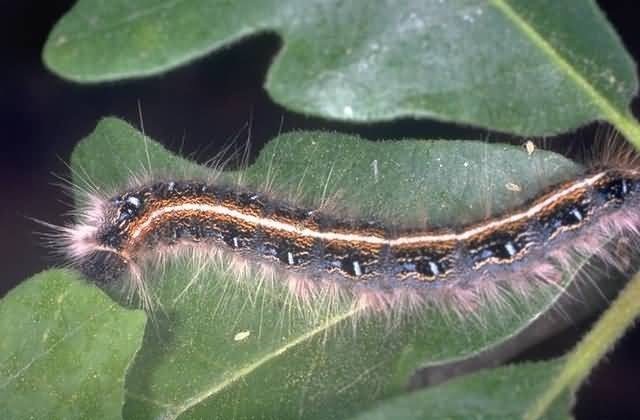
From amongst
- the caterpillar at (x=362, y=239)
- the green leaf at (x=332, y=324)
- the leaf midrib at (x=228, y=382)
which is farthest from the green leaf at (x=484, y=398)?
the leaf midrib at (x=228, y=382)

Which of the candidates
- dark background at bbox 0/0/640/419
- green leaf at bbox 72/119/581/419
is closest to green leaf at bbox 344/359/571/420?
green leaf at bbox 72/119/581/419

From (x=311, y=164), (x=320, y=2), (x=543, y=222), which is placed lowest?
(x=311, y=164)

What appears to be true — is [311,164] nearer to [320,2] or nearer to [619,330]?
[320,2]

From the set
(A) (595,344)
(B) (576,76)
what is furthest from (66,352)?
(B) (576,76)

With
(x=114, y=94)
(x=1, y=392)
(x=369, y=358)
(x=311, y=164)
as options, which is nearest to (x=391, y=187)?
(x=311, y=164)

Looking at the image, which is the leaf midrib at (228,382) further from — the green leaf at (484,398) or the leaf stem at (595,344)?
the leaf stem at (595,344)

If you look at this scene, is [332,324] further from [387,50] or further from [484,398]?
[387,50]

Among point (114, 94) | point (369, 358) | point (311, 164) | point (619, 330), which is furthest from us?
point (114, 94)

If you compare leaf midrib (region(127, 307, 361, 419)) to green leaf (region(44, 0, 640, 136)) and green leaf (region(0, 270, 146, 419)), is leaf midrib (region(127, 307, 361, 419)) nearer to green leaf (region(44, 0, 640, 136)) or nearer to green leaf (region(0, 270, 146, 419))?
green leaf (region(0, 270, 146, 419))
